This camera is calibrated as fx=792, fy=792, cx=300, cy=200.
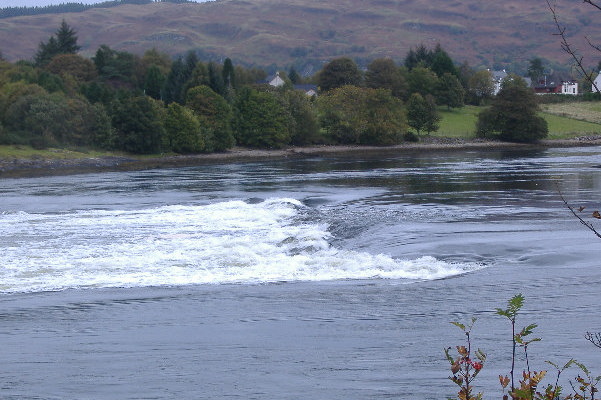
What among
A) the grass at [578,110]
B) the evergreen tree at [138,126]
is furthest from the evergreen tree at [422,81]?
the evergreen tree at [138,126]

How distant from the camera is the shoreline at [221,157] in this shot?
61875mm

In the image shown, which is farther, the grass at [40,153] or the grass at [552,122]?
the grass at [552,122]

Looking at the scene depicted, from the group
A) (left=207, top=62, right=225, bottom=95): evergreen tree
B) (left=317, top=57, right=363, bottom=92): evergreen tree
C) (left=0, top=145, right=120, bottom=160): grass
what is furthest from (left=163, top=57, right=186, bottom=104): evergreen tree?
(left=0, top=145, right=120, bottom=160): grass

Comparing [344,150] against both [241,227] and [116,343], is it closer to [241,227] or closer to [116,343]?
[241,227]

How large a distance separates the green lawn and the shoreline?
9.45 feet

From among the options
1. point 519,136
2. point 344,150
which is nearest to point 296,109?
point 344,150

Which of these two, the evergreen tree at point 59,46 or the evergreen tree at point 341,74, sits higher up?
the evergreen tree at point 59,46

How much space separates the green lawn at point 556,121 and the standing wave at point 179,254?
6348 cm

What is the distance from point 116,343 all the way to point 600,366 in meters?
7.98

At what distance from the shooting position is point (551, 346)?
1302cm

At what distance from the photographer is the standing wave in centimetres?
1928

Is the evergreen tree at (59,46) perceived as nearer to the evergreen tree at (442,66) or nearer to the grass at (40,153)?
the grass at (40,153)

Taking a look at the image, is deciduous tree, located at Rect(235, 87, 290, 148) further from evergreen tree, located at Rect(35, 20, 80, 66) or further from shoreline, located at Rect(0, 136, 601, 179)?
evergreen tree, located at Rect(35, 20, 80, 66)

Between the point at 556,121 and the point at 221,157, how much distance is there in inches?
1796
